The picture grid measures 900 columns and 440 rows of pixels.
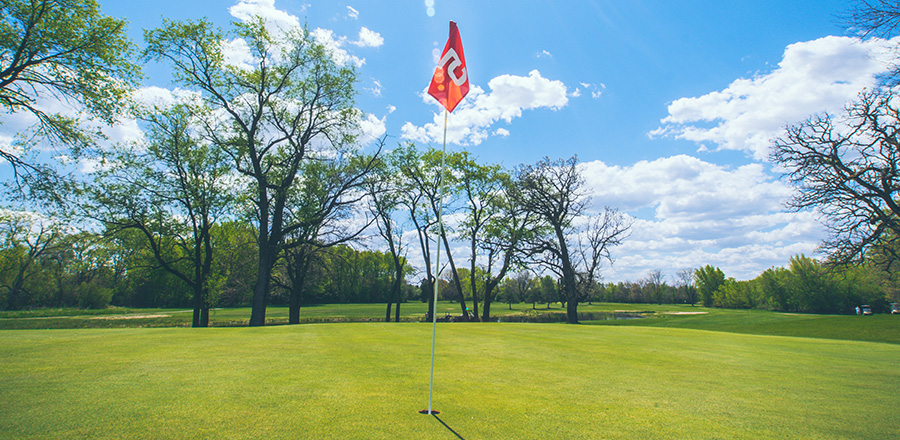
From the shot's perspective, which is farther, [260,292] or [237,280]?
[237,280]

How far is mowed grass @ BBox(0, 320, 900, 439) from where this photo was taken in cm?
409

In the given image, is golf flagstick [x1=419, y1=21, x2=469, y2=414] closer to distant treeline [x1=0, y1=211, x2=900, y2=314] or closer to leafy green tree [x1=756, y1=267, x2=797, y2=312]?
distant treeline [x1=0, y1=211, x2=900, y2=314]

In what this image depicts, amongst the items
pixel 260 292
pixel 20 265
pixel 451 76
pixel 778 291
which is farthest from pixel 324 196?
pixel 778 291

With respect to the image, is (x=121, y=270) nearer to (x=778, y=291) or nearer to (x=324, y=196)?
(x=324, y=196)

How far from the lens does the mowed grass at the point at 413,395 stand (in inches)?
161

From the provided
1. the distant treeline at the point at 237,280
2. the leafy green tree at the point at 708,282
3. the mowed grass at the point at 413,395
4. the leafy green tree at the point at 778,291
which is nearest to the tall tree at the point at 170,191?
the distant treeline at the point at 237,280

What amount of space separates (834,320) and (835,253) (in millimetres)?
8630

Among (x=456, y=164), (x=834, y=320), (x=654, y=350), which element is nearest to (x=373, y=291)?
(x=456, y=164)

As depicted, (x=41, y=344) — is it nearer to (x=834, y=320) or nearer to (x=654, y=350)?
(x=654, y=350)

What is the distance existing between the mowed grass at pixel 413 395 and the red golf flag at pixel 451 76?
5.11 meters

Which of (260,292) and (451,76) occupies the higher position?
(451,76)

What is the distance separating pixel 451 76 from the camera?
726cm

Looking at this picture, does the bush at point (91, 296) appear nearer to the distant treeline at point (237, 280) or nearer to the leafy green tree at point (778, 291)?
the distant treeline at point (237, 280)

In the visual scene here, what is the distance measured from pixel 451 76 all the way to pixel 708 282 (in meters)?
133
